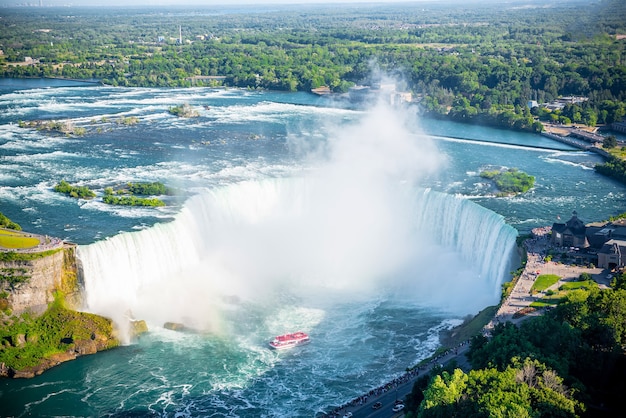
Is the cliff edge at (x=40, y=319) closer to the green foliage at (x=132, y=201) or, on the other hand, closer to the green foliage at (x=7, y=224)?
the green foliage at (x=7, y=224)

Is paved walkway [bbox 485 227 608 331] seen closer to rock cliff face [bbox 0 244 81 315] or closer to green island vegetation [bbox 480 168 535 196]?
green island vegetation [bbox 480 168 535 196]

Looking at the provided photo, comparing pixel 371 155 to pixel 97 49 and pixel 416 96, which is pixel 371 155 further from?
pixel 97 49

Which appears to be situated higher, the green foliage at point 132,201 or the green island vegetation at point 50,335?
the green foliage at point 132,201

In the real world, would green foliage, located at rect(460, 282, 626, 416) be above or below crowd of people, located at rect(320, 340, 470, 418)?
above

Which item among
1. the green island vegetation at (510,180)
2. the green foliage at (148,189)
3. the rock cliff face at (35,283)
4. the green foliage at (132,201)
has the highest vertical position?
the green island vegetation at (510,180)

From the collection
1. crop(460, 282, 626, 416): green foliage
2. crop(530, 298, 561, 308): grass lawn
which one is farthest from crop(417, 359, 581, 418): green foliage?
crop(530, 298, 561, 308): grass lawn

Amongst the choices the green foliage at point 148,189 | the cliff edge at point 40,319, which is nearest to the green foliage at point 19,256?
the cliff edge at point 40,319
